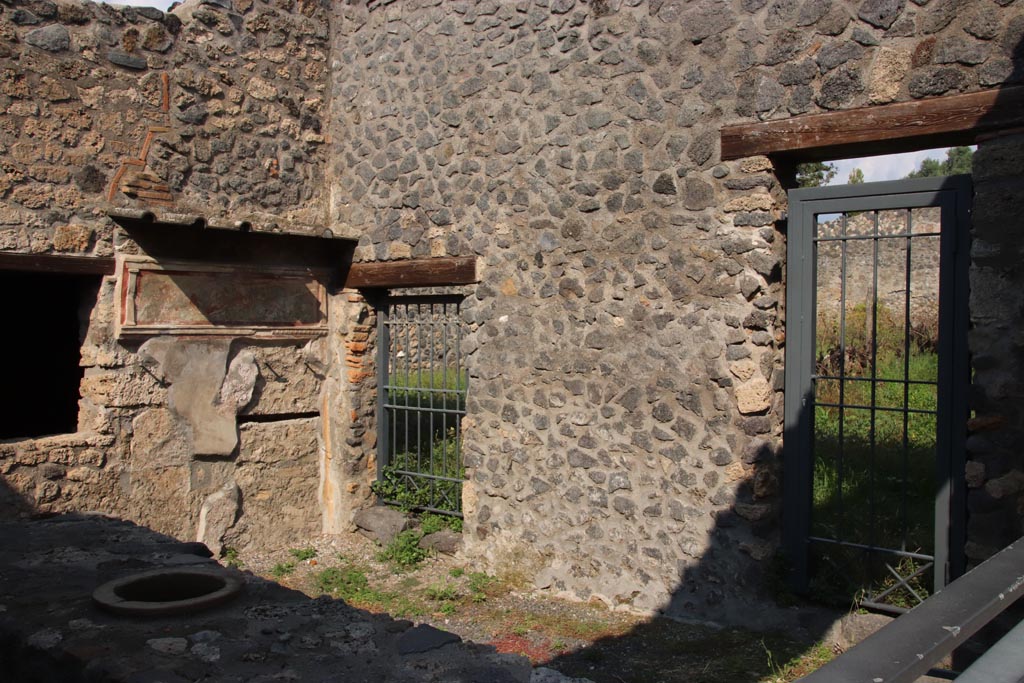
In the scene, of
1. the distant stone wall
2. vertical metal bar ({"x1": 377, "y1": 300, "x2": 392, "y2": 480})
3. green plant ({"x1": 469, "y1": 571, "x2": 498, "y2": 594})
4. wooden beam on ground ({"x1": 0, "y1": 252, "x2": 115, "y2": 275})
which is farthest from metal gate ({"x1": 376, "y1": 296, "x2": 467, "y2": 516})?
the distant stone wall

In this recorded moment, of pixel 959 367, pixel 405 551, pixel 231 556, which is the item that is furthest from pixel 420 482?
pixel 959 367

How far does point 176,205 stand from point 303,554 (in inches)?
116

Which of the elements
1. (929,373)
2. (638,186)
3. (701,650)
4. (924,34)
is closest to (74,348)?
(638,186)

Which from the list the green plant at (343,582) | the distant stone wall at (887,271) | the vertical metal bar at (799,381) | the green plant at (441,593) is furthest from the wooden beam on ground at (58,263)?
the distant stone wall at (887,271)

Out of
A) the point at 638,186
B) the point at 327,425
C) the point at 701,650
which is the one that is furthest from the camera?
the point at 327,425

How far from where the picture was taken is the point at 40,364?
26.4 ft

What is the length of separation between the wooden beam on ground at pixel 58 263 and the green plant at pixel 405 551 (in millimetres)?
2979

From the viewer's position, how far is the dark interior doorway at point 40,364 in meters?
7.80

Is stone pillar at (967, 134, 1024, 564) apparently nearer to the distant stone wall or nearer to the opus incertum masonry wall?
the opus incertum masonry wall

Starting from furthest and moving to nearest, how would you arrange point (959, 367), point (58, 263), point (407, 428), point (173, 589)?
point (407, 428), point (58, 263), point (959, 367), point (173, 589)

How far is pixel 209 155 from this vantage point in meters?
6.65

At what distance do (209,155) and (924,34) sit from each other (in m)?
5.08

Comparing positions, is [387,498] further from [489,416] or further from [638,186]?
[638,186]

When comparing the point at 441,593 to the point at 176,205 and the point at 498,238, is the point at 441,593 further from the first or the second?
the point at 176,205
